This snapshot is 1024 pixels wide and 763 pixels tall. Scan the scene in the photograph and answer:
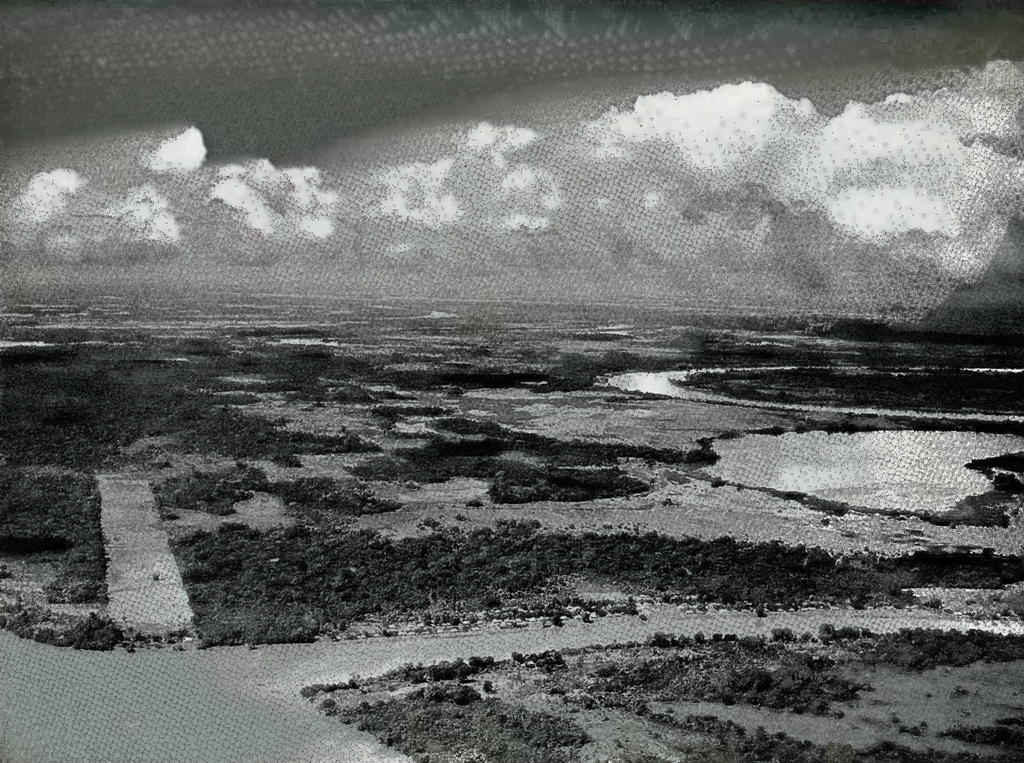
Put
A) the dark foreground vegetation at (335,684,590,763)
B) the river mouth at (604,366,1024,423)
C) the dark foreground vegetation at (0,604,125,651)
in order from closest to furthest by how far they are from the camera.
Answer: the dark foreground vegetation at (335,684,590,763) < the dark foreground vegetation at (0,604,125,651) < the river mouth at (604,366,1024,423)

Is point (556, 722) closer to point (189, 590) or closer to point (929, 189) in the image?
point (189, 590)

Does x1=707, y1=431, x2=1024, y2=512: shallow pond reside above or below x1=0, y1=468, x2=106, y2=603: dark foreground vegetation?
above

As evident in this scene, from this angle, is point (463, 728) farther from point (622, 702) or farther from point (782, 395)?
point (782, 395)

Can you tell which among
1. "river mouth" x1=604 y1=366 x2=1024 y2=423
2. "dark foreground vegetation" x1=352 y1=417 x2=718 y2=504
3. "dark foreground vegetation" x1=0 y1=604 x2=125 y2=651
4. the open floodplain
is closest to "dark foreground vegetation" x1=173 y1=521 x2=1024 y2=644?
the open floodplain

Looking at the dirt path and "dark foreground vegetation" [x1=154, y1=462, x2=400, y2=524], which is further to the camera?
"dark foreground vegetation" [x1=154, y1=462, x2=400, y2=524]

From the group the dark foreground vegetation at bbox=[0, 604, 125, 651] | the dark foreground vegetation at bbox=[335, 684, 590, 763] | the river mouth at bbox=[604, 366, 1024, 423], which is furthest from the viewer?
the river mouth at bbox=[604, 366, 1024, 423]

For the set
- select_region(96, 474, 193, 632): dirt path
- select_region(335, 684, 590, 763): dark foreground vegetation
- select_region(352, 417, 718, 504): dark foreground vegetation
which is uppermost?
select_region(352, 417, 718, 504): dark foreground vegetation

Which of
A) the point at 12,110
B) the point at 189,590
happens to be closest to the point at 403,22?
the point at 12,110

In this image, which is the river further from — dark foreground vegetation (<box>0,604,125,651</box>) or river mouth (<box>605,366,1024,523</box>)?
river mouth (<box>605,366,1024,523</box>)
